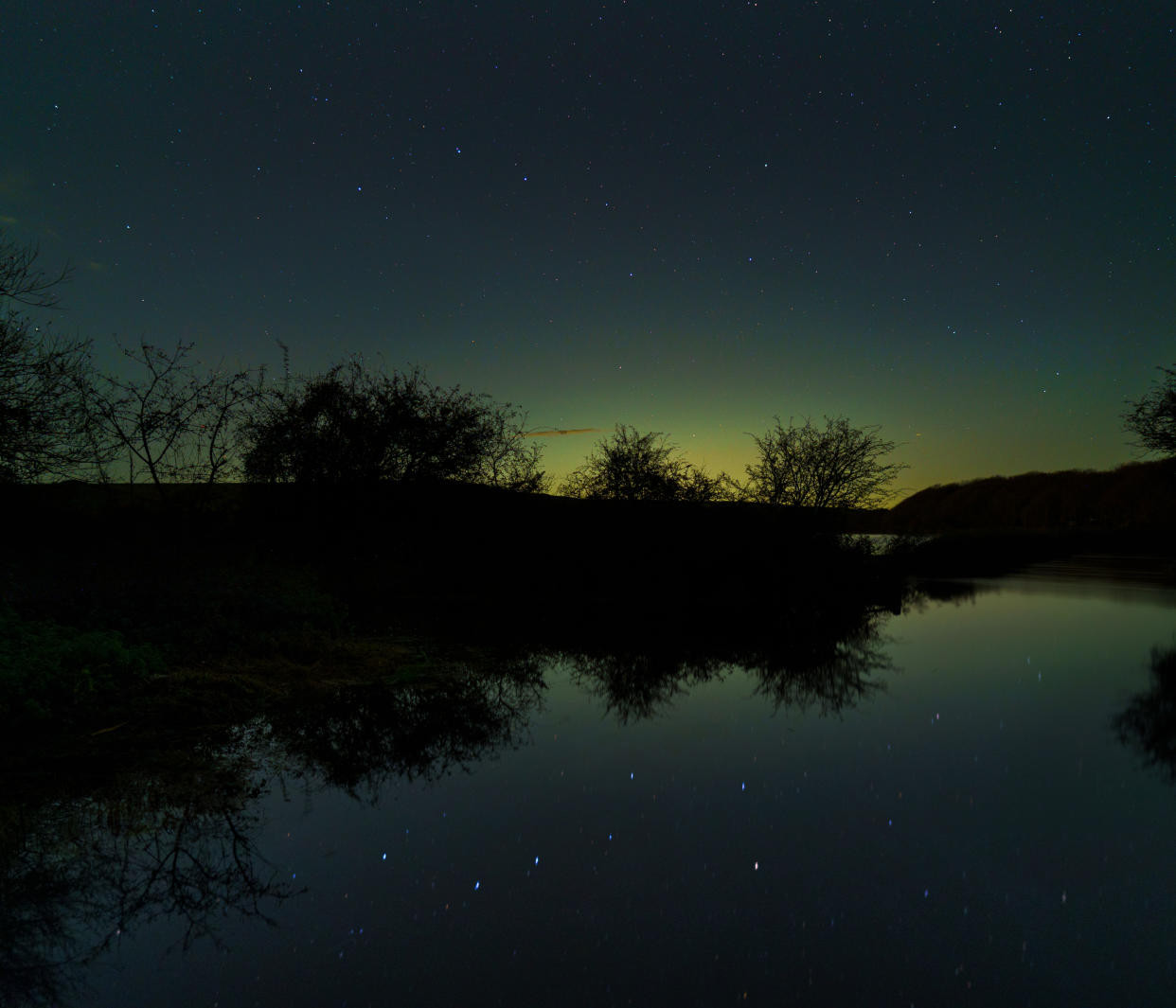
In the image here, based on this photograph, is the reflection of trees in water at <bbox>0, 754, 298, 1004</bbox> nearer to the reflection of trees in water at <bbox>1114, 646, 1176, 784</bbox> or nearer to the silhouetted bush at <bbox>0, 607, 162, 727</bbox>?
the silhouetted bush at <bbox>0, 607, 162, 727</bbox>

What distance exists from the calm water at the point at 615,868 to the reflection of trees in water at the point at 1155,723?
0.12 meters

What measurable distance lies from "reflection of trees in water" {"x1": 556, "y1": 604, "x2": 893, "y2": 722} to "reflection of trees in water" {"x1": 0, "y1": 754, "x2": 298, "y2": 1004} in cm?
426

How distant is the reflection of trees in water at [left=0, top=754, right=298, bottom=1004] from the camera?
11.0ft

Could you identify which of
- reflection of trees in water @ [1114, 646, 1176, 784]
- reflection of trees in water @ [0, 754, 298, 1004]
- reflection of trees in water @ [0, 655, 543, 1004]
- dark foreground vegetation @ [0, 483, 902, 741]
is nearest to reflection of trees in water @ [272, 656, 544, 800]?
reflection of trees in water @ [0, 655, 543, 1004]

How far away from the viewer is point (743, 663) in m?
10.7

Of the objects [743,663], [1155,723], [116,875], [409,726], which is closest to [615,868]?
[116,875]

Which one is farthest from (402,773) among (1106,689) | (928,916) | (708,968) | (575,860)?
(1106,689)

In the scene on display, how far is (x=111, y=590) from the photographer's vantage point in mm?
10484

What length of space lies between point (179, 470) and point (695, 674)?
1547 cm

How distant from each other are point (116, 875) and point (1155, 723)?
988cm

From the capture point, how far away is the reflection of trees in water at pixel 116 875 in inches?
132

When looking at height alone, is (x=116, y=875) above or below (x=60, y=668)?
below

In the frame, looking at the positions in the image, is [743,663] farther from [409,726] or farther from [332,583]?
[332,583]

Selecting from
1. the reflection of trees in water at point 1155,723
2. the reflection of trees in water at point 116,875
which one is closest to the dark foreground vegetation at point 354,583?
the reflection of trees in water at point 116,875
